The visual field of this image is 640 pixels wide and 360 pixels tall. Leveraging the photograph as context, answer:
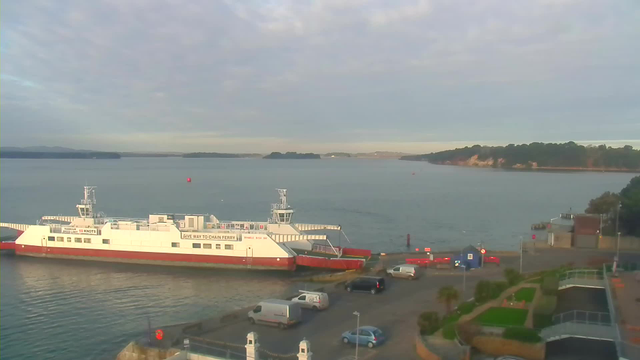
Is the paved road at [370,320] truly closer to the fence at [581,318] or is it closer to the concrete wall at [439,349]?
the concrete wall at [439,349]

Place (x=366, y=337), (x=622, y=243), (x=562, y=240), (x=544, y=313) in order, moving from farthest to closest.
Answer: (x=562, y=240) → (x=622, y=243) → (x=544, y=313) → (x=366, y=337)

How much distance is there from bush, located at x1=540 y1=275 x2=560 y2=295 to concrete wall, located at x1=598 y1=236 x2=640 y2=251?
44.0ft

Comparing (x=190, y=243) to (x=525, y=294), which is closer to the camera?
(x=525, y=294)

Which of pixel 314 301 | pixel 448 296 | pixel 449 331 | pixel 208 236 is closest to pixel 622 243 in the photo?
pixel 448 296

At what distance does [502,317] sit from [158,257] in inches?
893

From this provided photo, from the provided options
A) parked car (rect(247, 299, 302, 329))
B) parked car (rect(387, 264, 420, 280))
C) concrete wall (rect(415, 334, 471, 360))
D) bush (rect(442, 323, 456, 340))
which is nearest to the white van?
parked car (rect(247, 299, 302, 329))

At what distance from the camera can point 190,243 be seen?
1246 inches

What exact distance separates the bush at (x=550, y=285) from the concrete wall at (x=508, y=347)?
5.20m

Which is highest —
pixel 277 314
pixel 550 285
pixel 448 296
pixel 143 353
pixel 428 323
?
pixel 448 296

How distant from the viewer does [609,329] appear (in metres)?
13.0

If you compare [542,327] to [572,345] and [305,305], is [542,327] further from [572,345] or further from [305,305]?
[305,305]

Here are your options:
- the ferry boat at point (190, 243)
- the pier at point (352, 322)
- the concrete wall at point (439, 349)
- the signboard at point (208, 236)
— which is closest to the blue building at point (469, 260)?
the pier at point (352, 322)

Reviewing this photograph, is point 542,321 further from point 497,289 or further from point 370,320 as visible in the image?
point 370,320

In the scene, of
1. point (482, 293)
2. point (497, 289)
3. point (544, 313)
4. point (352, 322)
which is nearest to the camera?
point (544, 313)
